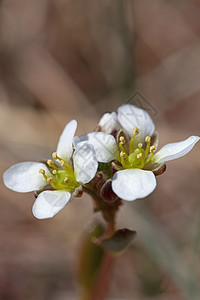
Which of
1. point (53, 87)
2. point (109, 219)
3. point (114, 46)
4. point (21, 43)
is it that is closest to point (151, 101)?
point (114, 46)

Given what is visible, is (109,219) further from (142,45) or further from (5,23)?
(5,23)

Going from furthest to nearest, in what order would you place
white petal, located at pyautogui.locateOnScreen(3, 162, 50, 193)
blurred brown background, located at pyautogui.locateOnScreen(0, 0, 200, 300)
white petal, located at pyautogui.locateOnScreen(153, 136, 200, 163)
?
blurred brown background, located at pyautogui.locateOnScreen(0, 0, 200, 300), white petal, located at pyautogui.locateOnScreen(3, 162, 50, 193), white petal, located at pyautogui.locateOnScreen(153, 136, 200, 163)

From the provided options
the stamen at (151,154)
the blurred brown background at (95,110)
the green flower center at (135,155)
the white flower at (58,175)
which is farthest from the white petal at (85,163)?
the blurred brown background at (95,110)

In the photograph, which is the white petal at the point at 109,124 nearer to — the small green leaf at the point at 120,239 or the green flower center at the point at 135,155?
the green flower center at the point at 135,155

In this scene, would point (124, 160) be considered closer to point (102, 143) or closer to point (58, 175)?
point (102, 143)

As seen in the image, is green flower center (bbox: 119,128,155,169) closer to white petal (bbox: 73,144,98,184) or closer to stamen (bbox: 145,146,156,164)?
stamen (bbox: 145,146,156,164)

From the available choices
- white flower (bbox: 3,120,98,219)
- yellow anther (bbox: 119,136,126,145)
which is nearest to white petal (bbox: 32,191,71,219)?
white flower (bbox: 3,120,98,219)

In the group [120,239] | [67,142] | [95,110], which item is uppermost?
[67,142]

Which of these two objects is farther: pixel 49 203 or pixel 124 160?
pixel 124 160

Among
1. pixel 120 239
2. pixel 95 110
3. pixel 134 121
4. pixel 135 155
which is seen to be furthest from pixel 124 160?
pixel 95 110
